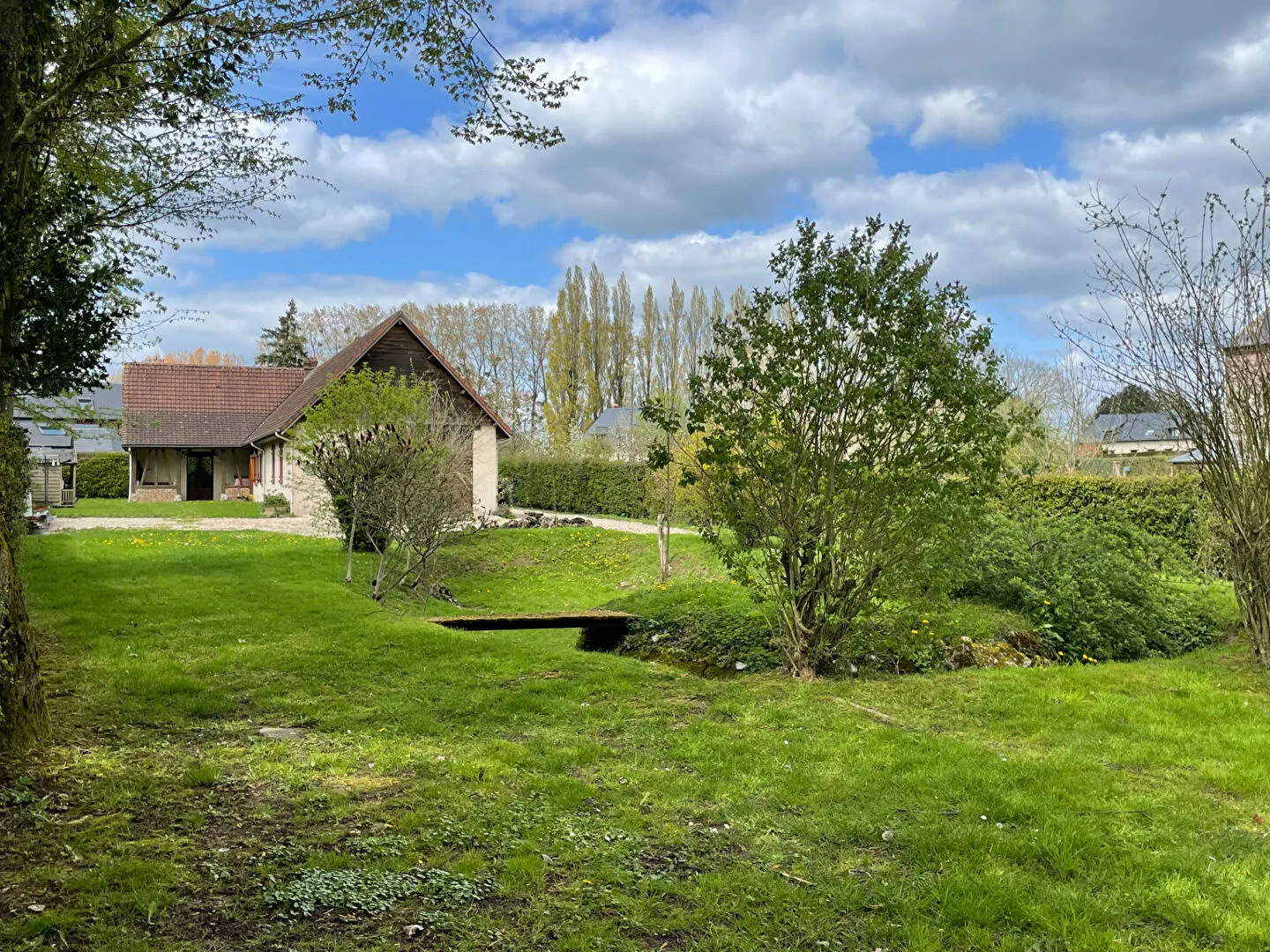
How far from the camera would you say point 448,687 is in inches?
285

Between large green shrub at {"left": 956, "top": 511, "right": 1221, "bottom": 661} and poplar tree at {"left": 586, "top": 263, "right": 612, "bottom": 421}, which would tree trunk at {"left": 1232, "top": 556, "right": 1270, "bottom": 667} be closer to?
large green shrub at {"left": 956, "top": 511, "right": 1221, "bottom": 661}

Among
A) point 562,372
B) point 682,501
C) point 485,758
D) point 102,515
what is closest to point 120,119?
point 485,758

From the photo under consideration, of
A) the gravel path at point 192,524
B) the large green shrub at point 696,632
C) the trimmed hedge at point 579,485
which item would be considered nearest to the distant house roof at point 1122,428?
the trimmed hedge at point 579,485

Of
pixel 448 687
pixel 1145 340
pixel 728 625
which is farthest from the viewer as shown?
pixel 728 625

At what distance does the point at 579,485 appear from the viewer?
33188 millimetres

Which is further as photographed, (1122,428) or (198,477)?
(198,477)

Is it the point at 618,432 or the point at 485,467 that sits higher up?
the point at 618,432

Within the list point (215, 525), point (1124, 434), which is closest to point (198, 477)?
point (215, 525)

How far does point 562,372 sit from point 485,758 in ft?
158

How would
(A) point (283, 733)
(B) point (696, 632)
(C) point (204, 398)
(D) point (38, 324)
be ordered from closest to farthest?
1. (A) point (283, 733)
2. (D) point (38, 324)
3. (B) point (696, 632)
4. (C) point (204, 398)

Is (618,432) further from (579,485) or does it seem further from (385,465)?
(385,465)

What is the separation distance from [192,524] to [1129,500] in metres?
21.5

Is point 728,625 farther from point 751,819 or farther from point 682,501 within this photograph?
point 682,501

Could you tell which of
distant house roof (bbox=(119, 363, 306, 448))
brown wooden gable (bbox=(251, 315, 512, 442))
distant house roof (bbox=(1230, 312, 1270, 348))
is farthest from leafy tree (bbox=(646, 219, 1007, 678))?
distant house roof (bbox=(119, 363, 306, 448))
